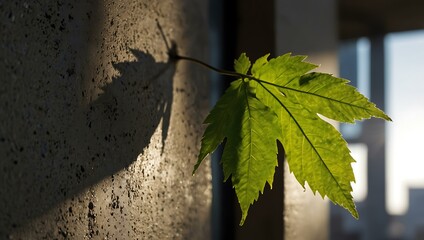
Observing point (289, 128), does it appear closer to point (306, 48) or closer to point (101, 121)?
point (101, 121)

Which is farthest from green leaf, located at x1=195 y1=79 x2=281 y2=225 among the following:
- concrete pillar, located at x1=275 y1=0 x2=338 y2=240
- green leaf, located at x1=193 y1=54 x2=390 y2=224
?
concrete pillar, located at x1=275 y1=0 x2=338 y2=240

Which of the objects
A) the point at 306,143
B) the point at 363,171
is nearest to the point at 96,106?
the point at 306,143

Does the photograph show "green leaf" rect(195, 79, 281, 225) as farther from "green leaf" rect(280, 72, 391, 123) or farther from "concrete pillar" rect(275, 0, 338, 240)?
"concrete pillar" rect(275, 0, 338, 240)

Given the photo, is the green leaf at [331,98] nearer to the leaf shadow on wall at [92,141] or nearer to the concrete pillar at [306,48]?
the leaf shadow on wall at [92,141]

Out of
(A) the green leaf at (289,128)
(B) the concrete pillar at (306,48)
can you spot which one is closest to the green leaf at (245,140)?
(A) the green leaf at (289,128)

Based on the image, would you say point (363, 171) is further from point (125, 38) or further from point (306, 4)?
point (125, 38)
